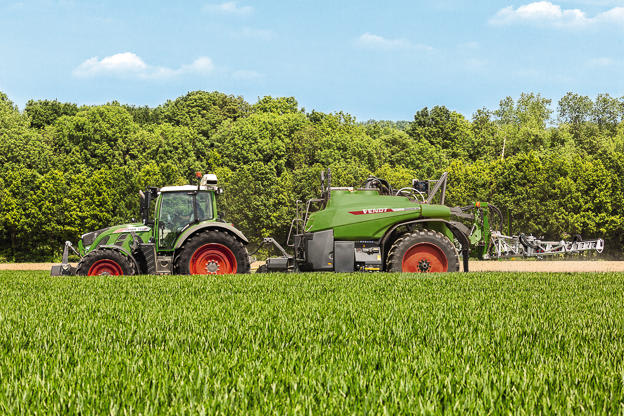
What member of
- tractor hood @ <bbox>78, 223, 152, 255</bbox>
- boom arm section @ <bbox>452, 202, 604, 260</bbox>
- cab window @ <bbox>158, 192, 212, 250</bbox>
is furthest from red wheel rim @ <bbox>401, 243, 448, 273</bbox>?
tractor hood @ <bbox>78, 223, 152, 255</bbox>

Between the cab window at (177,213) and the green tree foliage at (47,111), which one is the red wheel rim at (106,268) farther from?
the green tree foliage at (47,111)

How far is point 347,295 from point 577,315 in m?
3.18

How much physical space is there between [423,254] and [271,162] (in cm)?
3653

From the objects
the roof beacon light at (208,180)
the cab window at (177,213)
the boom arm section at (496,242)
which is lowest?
the boom arm section at (496,242)

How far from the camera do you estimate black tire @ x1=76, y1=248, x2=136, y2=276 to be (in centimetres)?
1346

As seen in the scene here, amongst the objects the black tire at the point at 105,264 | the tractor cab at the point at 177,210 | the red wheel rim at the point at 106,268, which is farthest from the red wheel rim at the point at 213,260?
the red wheel rim at the point at 106,268

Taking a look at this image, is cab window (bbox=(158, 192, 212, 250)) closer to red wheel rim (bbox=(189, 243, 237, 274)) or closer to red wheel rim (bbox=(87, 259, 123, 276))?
red wheel rim (bbox=(189, 243, 237, 274))

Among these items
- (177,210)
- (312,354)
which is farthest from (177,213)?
(312,354)

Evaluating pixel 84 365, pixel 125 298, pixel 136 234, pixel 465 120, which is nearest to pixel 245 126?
pixel 465 120

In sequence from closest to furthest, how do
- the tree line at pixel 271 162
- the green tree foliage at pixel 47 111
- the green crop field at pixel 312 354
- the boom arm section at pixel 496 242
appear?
1. the green crop field at pixel 312 354
2. the boom arm section at pixel 496 242
3. the tree line at pixel 271 162
4. the green tree foliage at pixel 47 111

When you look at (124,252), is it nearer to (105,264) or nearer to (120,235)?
(105,264)

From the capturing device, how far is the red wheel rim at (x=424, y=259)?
→ 47.4ft

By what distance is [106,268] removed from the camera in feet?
44.8

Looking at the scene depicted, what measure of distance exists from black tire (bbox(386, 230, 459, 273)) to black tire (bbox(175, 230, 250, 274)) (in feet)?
12.3
